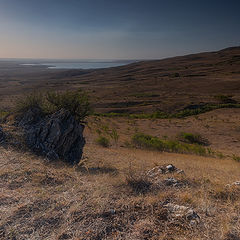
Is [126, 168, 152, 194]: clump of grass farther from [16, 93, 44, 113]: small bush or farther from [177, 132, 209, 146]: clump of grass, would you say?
[177, 132, 209, 146]: clump of grass

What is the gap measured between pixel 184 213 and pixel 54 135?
545 centimetres

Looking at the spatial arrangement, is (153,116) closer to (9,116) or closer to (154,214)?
(9,116)

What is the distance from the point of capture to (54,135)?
731 centimetres

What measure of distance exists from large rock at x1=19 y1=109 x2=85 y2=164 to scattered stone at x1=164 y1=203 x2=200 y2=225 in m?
4.53

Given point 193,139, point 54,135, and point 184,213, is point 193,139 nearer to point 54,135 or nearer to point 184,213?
point 54,135

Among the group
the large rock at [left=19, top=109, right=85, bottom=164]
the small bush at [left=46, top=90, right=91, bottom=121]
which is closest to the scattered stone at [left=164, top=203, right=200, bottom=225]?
the large rock at [left=19, top=109, right=85, bottom=164]

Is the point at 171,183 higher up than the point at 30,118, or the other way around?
the point at 30,118

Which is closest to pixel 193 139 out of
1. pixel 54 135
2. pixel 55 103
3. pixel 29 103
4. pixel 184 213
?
pixel 55 103

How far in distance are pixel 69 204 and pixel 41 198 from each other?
61 cm

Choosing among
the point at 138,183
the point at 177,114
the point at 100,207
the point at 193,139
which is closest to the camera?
the point at 100,207

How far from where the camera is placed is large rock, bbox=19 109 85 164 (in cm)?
715

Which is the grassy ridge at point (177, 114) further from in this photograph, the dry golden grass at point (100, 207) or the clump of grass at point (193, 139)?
the dry golden grass at point (100, 207)

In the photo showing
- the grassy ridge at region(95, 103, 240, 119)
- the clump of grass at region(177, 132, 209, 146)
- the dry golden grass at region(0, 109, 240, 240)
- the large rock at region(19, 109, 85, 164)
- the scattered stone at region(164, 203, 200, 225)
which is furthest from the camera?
the grassy ridge at region(95, 103, 240, 119)

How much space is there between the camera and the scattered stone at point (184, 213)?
10.6 ft
